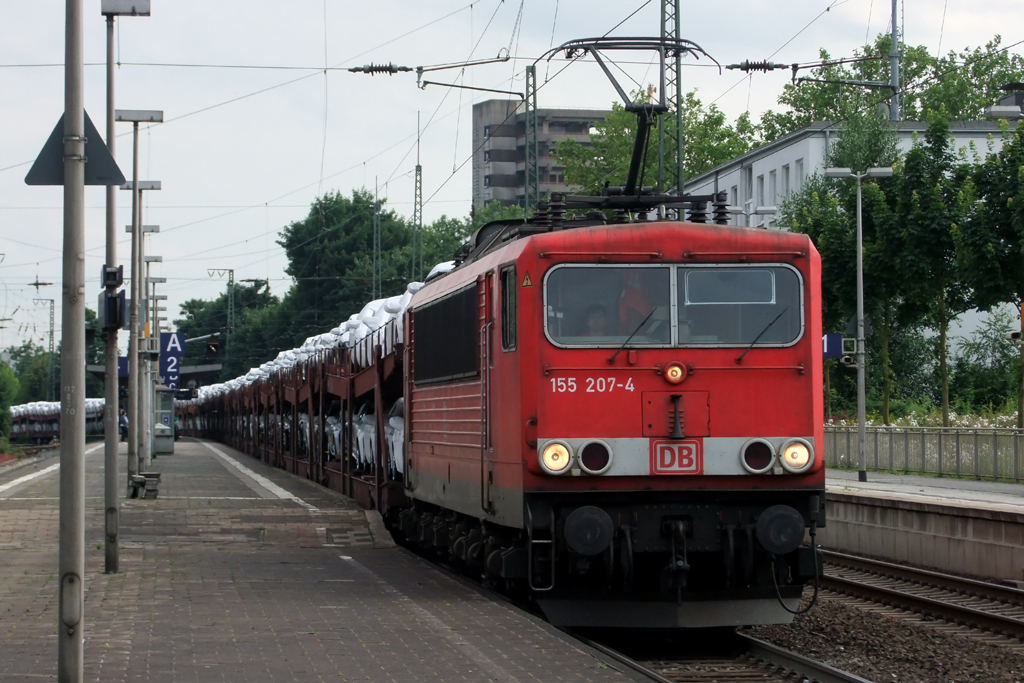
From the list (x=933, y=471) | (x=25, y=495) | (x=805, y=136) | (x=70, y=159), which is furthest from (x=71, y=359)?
(x=805, y=136)

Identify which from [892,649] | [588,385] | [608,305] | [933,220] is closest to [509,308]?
[608,305]

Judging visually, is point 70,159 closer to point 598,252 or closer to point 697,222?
point 598,252

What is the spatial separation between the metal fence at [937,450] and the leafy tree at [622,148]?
132 ft

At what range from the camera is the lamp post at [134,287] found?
73.6 ft

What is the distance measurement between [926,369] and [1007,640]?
130 ft

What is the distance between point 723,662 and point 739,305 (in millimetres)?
2668

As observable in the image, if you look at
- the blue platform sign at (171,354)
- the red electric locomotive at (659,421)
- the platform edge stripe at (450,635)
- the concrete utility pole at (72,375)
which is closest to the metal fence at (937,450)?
the blue platform sign at (171,354)

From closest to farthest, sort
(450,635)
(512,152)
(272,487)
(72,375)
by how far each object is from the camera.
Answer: (72,375) → (450,635) → (272,487) → (512,152)

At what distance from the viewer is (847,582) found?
14.5m

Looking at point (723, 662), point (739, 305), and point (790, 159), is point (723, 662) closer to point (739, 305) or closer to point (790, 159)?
point (739, 305)

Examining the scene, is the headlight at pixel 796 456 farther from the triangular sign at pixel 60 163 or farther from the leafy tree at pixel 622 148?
the leafy tree at pixel 622 148

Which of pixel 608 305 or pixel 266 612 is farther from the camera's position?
pixel 266 612

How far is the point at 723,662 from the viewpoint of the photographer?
10273 millimetres

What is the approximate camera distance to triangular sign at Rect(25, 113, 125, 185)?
7.62 meters
